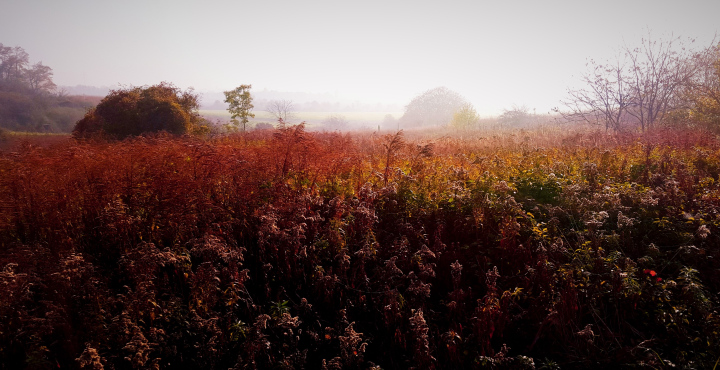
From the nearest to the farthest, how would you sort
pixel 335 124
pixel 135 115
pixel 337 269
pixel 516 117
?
pixel 337 269 → pixel 135 115 → pixel 516 117 → pixel 335 124

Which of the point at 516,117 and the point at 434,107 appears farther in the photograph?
the point at 434,107

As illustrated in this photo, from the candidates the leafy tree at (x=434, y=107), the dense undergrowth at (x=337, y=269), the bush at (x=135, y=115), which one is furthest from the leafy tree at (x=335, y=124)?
the dense undergrowth at (x=337, y=269)

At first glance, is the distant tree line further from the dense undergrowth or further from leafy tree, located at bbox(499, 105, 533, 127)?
leafy tree, located at bbox(499, 105, 533, 127)

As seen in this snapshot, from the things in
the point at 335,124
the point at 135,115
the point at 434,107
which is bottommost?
the point at 135,115

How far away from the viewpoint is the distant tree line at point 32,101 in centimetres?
2005

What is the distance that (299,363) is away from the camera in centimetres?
281

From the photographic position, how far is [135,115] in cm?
1263

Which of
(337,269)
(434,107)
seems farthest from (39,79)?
(434,107)

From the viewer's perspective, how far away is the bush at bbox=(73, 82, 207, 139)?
40.9ft

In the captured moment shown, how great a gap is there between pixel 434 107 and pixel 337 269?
222ft

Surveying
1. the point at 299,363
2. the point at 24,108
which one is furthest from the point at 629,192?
the point at 24,108

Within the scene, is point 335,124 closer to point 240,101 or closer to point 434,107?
point 434,107

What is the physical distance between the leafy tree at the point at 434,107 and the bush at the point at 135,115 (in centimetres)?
5700

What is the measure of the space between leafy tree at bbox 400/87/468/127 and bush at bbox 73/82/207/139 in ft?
187
